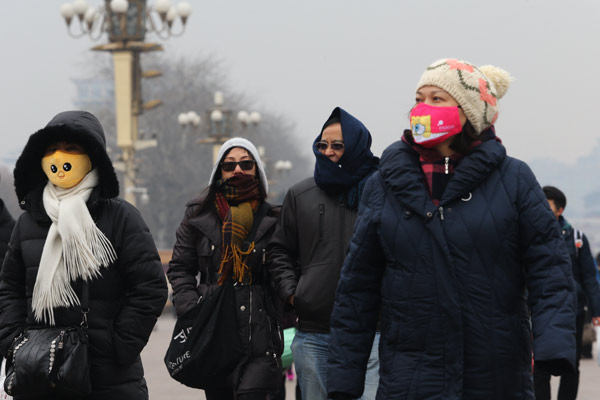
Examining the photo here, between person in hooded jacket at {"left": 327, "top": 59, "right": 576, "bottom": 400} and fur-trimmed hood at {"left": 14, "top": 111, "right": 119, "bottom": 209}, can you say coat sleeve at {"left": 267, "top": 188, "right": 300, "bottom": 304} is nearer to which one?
fur-trimmed hood at {"left": 14, "top": 111, "right": 119, "bottom": 209}

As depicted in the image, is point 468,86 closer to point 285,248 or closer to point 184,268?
point 285,248

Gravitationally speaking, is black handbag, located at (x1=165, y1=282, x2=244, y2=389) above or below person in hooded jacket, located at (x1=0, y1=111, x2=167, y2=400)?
below

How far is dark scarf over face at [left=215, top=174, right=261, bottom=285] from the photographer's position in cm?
586

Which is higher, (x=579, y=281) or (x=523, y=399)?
(x=523, y=399)

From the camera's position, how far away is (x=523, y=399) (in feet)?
11.7

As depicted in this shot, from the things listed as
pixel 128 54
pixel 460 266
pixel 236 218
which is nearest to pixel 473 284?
pixel 460 266

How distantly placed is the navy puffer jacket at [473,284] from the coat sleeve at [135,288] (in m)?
1.22

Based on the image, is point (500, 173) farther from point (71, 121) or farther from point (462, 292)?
point (71, 121)

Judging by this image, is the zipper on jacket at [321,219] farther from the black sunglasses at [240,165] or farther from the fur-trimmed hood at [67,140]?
the fur-trimmed hood at [67,140]

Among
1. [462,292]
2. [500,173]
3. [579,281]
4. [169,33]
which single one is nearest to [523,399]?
[462,292]

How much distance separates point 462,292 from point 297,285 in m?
2.09

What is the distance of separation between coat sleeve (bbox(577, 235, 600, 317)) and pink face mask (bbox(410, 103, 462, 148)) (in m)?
5.43

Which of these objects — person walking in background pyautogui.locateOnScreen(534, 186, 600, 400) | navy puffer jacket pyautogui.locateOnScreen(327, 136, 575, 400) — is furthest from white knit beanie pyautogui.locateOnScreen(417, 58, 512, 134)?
person walking in background pyautogui.locateOnScreen(534, 186, 600, 400)

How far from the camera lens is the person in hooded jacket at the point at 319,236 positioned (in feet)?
17.7
